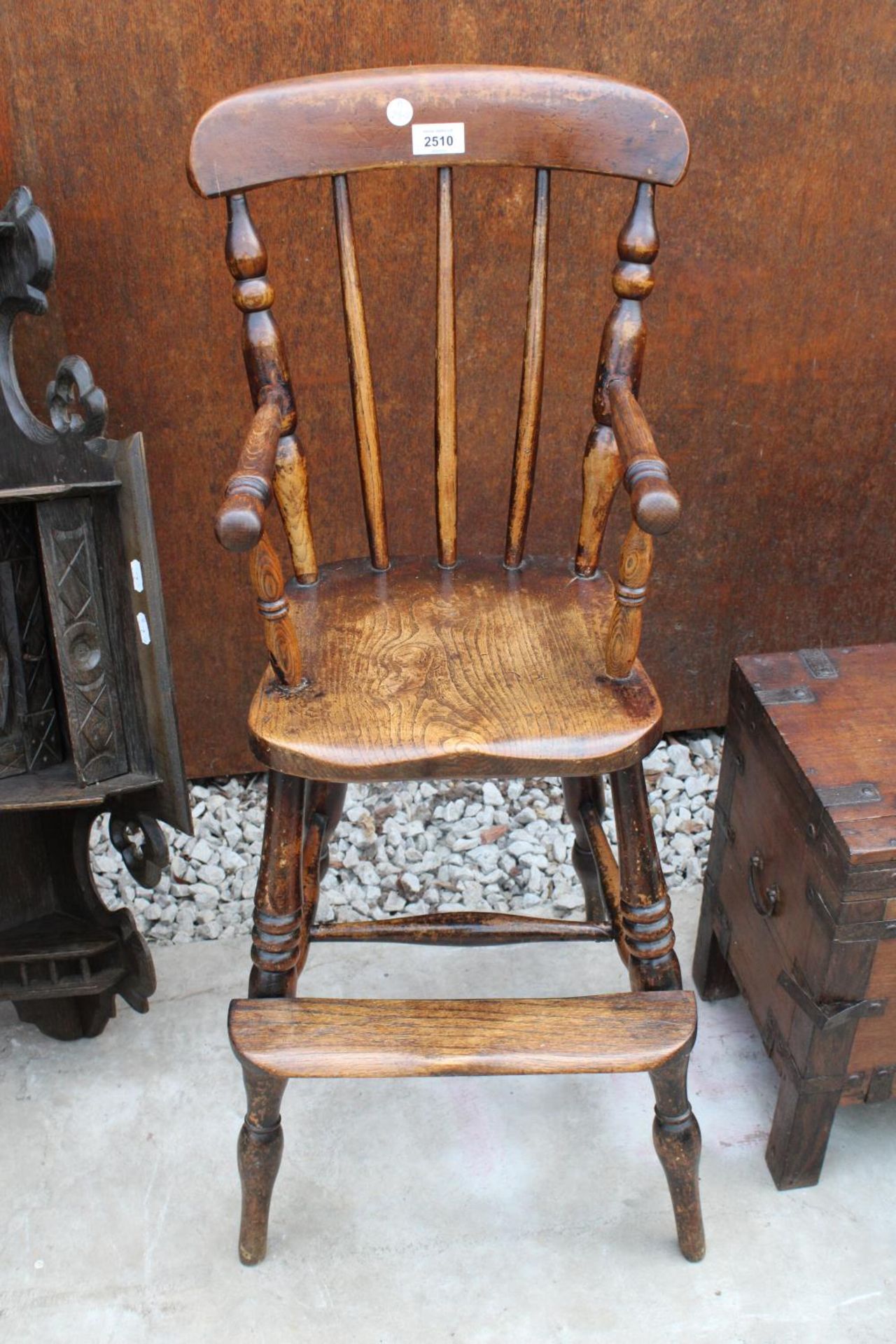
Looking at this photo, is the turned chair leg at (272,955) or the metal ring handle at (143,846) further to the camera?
the metal ring handle at (143,846)

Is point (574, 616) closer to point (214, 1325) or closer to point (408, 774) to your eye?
point (408, 774)

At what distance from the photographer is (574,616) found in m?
1.49

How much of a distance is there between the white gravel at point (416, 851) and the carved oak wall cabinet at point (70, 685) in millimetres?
299

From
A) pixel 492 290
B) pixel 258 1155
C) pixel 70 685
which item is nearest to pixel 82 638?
pixel 70 685

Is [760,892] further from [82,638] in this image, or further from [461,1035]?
[82,638]

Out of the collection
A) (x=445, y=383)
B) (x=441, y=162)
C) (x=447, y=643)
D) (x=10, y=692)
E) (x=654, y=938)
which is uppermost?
(x=441, y=162)

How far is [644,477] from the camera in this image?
1164 millimetres

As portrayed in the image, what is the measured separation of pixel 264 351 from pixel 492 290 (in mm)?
645

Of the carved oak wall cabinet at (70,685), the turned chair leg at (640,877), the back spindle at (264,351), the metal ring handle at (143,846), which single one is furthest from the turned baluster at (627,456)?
the metal ring handle at (143,846)

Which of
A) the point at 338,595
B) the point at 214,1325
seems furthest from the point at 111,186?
the point at 214,1325

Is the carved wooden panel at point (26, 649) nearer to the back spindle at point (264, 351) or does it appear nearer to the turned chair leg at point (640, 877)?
the back spindle at point (264, 351)

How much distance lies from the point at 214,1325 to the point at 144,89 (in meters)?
1.66

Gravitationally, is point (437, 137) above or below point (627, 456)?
above

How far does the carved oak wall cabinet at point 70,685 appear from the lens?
56.7 inches
